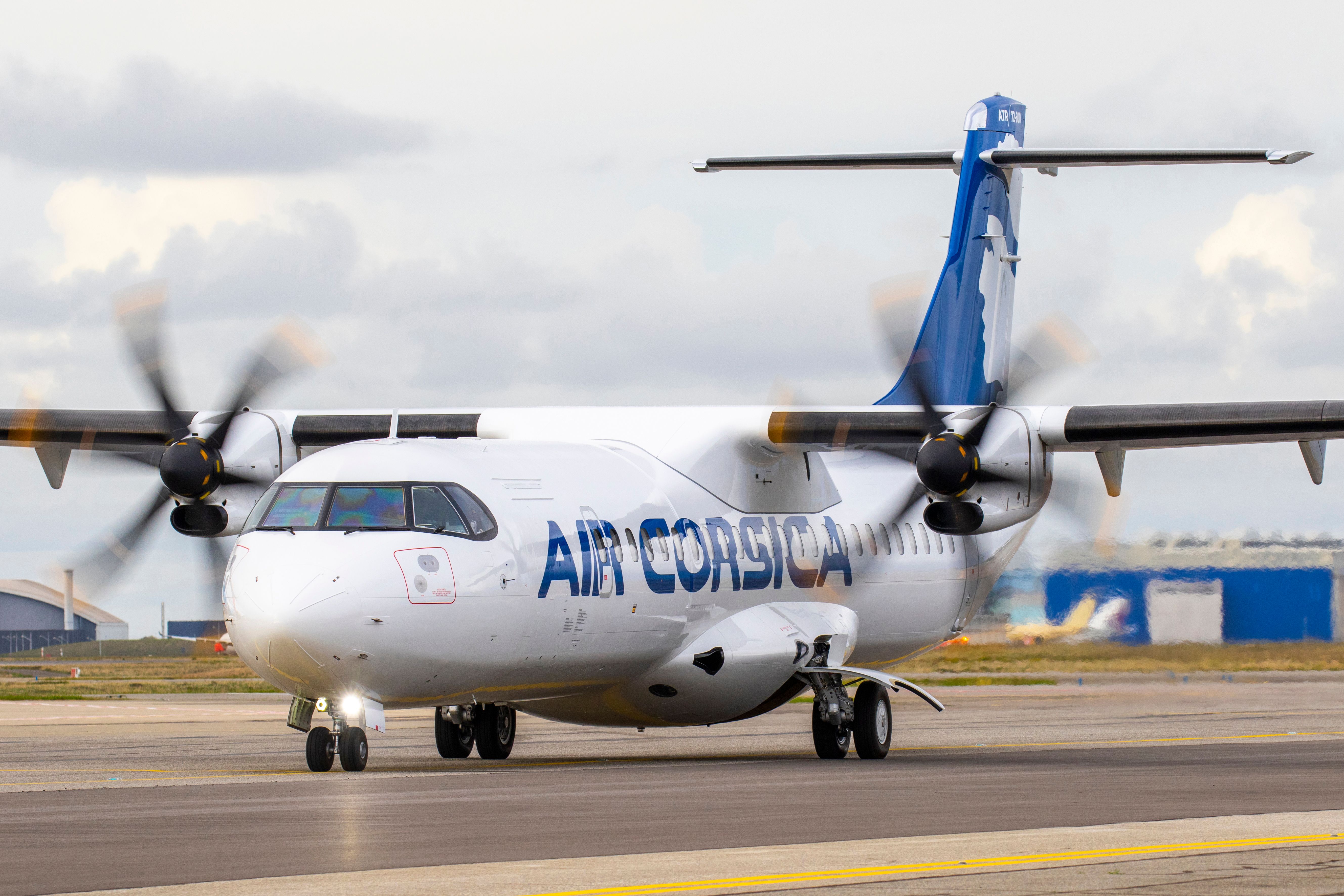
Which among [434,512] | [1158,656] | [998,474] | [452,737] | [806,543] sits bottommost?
[452,737]

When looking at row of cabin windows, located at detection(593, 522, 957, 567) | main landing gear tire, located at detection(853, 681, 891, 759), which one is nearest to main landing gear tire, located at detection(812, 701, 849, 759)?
main landing gear tire, located at detection(853, 681, 891, 759)

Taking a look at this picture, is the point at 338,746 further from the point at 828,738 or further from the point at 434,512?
the point at 828,738

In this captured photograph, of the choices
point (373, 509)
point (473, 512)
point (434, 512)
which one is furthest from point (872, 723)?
point (373, 509)

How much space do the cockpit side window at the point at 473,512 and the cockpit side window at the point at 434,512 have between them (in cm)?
6

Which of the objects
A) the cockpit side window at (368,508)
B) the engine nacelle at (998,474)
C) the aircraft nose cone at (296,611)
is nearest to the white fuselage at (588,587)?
the aircraft nose cone at (296,611)

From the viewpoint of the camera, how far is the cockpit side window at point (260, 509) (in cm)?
1638

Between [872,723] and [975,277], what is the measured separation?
→ 729 cm

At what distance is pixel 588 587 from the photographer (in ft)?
59.1

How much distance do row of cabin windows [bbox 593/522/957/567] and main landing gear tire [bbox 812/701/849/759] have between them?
193 cm

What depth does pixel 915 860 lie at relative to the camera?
9719mm

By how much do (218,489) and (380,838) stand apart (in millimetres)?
10393

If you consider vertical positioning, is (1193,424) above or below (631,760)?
above

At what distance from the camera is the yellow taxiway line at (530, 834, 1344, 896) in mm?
8648

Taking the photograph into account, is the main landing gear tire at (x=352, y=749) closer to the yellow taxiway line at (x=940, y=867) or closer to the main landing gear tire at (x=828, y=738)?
the main landing gear tire at (x=828, y=738)
